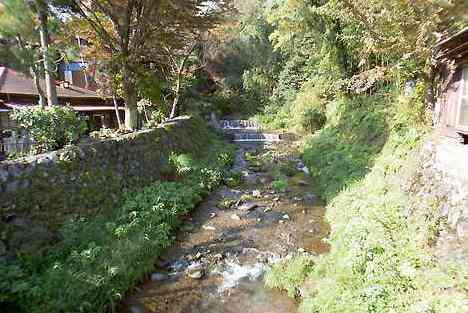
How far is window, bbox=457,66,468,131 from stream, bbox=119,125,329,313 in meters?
4.50

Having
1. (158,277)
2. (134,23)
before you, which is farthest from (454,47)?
(134,23)

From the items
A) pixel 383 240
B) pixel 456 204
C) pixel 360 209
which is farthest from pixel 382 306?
Answer: pixel 360 209

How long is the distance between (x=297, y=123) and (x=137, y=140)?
14.9 metres

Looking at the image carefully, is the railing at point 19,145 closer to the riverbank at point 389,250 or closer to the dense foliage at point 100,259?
the dense foliage at point 100,259

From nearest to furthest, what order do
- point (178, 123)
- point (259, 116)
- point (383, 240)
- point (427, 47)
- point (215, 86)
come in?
1. point (383, 240)
2. point (427, 47)
3. point (178, 123)
4. point (259, 116)
5. point (215, 86)

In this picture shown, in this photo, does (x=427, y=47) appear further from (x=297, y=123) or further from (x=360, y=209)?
(x=297, y=123)

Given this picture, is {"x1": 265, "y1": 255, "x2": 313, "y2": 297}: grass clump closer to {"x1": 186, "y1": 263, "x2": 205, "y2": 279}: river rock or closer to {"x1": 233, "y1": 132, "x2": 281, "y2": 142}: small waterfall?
{"x1": 186, "y1": 263, "x2": 205, "y2": 279}: river rock

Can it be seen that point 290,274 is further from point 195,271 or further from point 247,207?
point 247,207

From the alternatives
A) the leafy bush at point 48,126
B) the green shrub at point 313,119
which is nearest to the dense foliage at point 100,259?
the leafy bush at point 48,126

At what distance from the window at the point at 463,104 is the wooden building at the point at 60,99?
14.5 meters

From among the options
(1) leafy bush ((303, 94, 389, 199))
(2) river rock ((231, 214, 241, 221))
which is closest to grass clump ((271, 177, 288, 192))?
(1) leafy bush ((303, 94, 389, 199))

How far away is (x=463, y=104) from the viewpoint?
7.58m

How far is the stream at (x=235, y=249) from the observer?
6.70 meters

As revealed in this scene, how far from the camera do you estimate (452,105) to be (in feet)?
26.6
